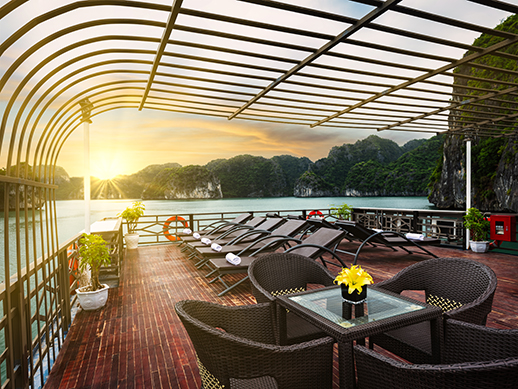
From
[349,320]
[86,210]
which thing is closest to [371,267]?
[349,320]

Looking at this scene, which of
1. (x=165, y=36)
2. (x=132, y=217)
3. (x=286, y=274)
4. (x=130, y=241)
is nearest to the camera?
(x=286, y=274)

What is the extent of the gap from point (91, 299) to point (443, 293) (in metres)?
3.70

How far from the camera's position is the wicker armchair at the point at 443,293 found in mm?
1992

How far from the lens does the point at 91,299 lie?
3770mm

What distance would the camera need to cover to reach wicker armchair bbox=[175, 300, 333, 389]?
1.42m

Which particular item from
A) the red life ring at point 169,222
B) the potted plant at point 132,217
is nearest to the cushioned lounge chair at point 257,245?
the potted plant at point 132,217

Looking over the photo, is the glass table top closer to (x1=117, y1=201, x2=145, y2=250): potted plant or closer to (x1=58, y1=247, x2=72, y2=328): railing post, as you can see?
(x1=58, y1=247, x2=72, y2=328): railing post

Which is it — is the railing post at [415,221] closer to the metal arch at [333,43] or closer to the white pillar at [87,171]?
the metal arch at [333,43]

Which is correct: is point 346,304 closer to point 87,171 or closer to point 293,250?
point 293,250

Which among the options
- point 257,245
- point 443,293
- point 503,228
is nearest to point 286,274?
point 443,293

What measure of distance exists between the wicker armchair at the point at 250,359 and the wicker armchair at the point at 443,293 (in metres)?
0.71

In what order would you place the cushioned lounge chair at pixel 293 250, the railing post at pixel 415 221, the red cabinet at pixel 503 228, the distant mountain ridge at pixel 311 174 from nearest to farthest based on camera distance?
the cushioned lounge chair at pixel 293 250, the red cabinet at pixel 503 228, the railing post at pixel 415 221, the distant mountain ridge at pixel 311 174

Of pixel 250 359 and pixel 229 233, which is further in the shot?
pixel 229 233

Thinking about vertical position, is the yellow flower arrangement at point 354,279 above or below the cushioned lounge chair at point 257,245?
above
